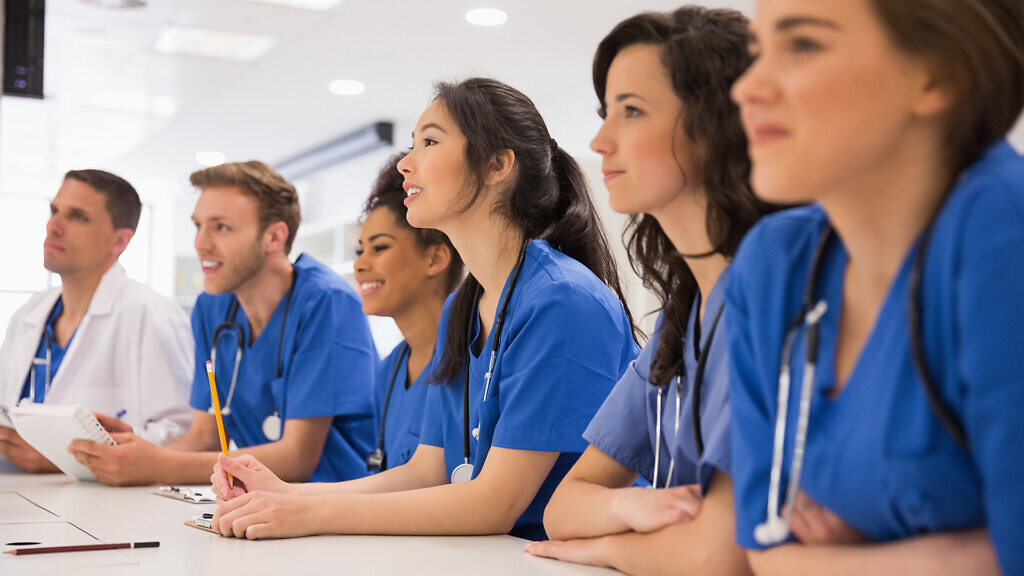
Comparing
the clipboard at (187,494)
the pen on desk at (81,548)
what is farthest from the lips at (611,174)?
the clipboard at (187,494)

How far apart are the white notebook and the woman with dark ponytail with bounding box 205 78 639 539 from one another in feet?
2.38

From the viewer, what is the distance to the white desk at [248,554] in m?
1.28

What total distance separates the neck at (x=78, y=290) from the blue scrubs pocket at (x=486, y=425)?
1835 millimetres

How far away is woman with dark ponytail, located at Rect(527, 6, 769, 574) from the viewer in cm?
128

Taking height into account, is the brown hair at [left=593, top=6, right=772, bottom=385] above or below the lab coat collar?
above

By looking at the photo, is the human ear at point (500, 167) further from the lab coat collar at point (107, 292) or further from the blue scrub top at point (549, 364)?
the lab coat collar at point (107, 292)

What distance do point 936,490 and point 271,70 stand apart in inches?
234

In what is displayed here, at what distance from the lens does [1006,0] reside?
0.87 m

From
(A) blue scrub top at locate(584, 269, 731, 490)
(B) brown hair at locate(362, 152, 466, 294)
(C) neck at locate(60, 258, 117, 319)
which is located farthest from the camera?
(C) neck at locate(60, 258, 117, 319)

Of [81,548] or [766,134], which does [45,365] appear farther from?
[766,134]

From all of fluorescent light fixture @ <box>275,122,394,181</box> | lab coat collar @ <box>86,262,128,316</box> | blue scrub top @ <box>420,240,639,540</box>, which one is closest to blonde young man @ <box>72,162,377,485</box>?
lab coat collar @ <box>86,262,128,316</box>

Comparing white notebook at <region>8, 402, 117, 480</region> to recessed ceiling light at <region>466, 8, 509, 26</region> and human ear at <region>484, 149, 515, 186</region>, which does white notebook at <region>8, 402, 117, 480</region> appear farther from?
recessed ceiling light at <region>466, 8, 509, 26</region>

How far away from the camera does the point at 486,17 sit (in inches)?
197

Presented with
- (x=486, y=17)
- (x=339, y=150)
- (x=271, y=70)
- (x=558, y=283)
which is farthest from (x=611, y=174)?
(x=339, y=150)
